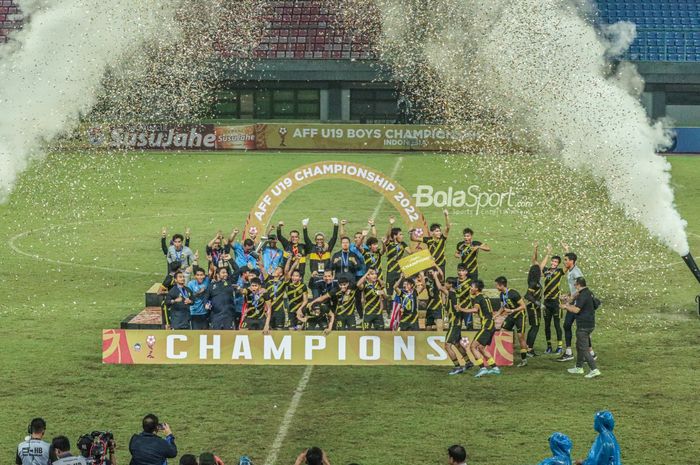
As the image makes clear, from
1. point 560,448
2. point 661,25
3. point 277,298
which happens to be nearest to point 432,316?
point 277,298

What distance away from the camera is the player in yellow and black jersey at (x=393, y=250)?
77.9 feet

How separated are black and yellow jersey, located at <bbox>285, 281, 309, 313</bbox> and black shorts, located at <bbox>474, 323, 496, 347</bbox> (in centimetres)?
342

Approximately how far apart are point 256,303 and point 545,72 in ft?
85.7

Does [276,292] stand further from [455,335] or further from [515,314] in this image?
[515,314]

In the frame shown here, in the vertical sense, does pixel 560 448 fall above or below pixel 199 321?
below

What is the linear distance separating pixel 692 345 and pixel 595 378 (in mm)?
3381

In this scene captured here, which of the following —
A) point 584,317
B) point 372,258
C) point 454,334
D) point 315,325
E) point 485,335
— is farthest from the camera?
point 372,258

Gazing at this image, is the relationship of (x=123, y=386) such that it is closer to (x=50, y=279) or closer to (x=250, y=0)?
(x=50, y=279)

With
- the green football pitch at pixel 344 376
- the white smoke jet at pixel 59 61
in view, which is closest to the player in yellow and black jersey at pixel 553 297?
the green football pitch at pixel 344 376

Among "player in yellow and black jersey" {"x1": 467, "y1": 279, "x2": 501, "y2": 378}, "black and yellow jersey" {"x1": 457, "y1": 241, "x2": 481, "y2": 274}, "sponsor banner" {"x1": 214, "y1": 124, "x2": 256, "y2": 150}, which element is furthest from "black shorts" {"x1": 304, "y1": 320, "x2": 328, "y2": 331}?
"sponsor banner" {"x1": 214, "y1": 124, "x2": 256, "y2": 150}

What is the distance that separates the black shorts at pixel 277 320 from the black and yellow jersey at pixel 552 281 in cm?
469

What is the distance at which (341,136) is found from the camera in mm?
54281

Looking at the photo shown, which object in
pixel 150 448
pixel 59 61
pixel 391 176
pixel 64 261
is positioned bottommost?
pixel 150 448

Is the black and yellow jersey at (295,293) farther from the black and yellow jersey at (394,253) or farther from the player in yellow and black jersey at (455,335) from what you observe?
the black and yellow jersey at (394,253)
